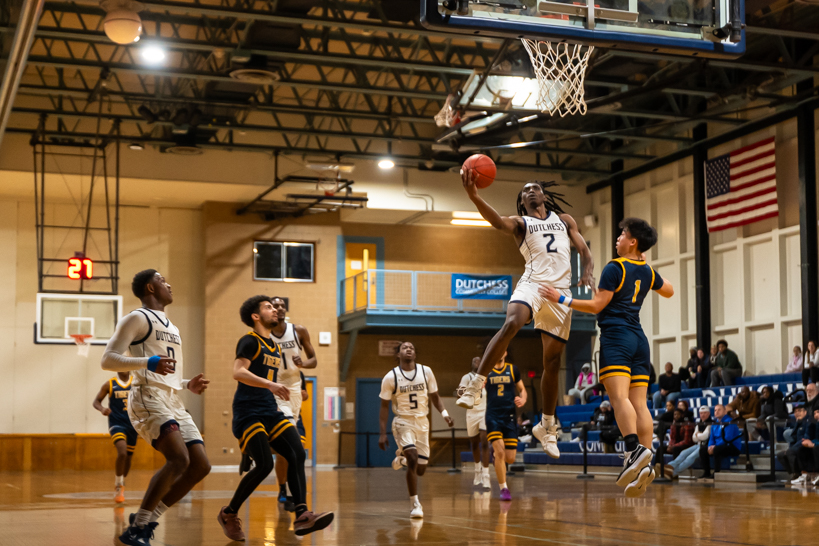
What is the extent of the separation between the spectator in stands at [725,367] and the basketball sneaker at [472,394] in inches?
571

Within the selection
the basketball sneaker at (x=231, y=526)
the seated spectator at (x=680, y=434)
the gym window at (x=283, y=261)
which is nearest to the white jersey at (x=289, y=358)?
the basketball sneaker at (x=231, y=526)

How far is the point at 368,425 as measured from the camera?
28453 mm

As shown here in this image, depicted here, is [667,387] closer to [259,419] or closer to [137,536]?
[259,419]

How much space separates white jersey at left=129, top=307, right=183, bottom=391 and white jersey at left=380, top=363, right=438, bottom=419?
12.4ft

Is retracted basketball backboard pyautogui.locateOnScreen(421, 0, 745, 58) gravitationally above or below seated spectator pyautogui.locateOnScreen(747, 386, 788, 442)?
above

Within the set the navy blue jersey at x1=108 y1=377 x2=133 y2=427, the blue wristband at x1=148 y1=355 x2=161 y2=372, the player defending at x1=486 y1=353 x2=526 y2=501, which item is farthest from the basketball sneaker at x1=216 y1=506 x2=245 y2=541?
the player defending at x1=486 y1=353 x2=526 y2=501

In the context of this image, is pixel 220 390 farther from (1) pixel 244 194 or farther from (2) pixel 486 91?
(2) pixel 486 91

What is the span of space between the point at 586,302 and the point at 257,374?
2.88 m

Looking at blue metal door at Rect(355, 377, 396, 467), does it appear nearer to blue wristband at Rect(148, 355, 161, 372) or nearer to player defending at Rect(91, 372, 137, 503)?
player defending at Rect(91, 372, 137, 503)

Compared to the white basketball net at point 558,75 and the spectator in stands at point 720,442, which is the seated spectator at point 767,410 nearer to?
the spectator in stands at point 720,442

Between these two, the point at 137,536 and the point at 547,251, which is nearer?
the point at 137,536

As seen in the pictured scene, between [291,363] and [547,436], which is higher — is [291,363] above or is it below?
above

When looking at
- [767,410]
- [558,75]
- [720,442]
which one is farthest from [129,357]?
[767,410]

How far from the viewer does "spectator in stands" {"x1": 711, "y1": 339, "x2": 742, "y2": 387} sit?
829 inches
